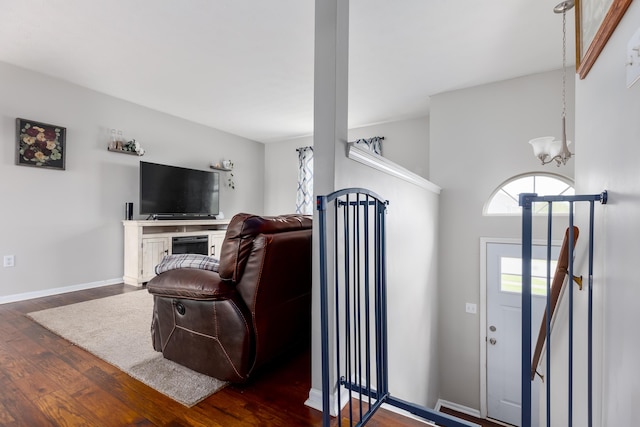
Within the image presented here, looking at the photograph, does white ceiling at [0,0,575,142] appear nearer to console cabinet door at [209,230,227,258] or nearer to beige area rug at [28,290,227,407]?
console cabinet door at [209,230,227,258]

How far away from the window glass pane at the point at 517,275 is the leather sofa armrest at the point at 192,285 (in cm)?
332

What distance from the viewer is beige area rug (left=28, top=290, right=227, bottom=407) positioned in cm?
170

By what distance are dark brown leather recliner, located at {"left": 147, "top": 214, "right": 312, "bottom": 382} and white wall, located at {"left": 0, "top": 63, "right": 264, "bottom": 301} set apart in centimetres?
283

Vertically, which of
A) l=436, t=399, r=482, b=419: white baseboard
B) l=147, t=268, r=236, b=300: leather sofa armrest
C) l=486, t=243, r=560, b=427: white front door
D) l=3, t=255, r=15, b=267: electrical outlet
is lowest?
l=436, t=399, r=482, b=419: white baseboard

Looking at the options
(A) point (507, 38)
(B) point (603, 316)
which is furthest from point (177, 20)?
(B) point (603, 316)

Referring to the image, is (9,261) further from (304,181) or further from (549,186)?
(549,186)

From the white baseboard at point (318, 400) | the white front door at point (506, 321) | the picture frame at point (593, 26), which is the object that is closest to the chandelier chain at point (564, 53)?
the picture frame at point (593, 26)

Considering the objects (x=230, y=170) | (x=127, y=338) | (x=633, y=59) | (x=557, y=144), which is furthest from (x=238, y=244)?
(x=230, y=170)

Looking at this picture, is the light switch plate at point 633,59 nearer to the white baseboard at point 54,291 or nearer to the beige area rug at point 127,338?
the beige area rug at point 127,338

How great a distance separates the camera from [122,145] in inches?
167

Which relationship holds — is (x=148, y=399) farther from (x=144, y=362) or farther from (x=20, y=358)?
(x=20, y=358)

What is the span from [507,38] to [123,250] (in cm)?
521

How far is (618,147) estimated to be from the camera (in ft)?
3.33

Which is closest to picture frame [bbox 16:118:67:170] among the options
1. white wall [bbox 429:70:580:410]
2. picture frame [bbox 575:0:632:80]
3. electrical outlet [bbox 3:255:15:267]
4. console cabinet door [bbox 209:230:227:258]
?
electrical outlet [bbox 3:255:15:267]
